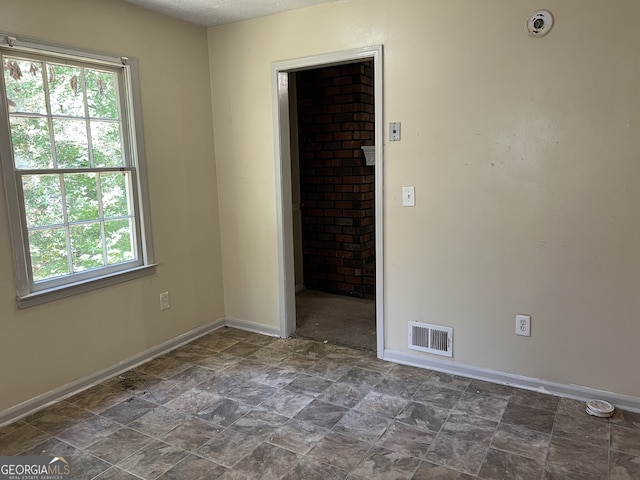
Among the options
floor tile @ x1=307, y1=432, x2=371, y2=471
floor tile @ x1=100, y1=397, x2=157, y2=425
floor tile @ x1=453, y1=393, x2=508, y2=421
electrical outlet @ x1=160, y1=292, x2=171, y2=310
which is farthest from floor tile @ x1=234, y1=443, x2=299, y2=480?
electrical outlet @ x1=160, y1=292, x2=171, y2=310

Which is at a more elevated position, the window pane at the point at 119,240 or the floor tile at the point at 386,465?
the window pane at the point at 119,240

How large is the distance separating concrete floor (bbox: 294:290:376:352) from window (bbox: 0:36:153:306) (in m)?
1.39

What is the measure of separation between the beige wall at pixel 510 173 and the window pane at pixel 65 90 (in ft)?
4.34

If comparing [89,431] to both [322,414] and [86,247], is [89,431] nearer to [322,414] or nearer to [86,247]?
[86,247]

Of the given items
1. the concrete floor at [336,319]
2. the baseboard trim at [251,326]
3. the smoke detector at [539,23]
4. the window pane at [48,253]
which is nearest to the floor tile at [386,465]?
the concrete floor at [336,319]

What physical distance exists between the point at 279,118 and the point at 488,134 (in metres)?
1.49

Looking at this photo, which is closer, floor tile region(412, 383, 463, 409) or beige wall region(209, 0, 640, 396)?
beige wall region(209, 0, 640, 396)

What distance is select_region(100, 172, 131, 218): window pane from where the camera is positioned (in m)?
2.99

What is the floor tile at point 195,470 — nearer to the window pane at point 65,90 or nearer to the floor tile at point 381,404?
the floor tile at point 381,404

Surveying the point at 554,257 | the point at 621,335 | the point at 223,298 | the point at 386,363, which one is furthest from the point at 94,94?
the point at 621,335

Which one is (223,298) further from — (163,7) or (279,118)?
(163,7)

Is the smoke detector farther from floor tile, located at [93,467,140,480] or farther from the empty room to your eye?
floor tile, located at [93,467,140,480]

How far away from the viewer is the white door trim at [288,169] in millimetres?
3001

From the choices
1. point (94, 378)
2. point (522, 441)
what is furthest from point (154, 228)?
point (522, 441)
